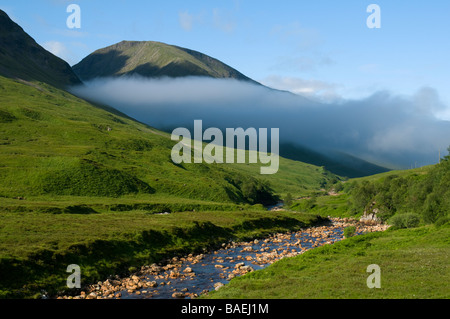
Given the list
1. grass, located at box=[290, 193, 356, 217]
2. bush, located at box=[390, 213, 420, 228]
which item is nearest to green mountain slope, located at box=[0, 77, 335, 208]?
grass, located at box=[290, 193, 356, 217]

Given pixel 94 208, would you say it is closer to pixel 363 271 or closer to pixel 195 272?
pixel 195 272

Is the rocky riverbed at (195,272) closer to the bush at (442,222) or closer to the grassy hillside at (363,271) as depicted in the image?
the grassy hillside at (363,271)

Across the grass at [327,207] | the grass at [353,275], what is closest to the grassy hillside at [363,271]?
the grass at [353,275]

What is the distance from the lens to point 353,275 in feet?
134

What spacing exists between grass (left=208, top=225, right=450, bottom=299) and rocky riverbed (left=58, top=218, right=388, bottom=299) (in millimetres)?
5885

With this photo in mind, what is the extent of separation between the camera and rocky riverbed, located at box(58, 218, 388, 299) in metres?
43.8

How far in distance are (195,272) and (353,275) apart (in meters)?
23.3

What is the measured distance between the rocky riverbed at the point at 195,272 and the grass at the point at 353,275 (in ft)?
19.3

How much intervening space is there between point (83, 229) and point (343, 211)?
119941mm

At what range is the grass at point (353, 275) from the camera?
33.7 metres

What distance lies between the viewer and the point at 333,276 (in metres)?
41.2
